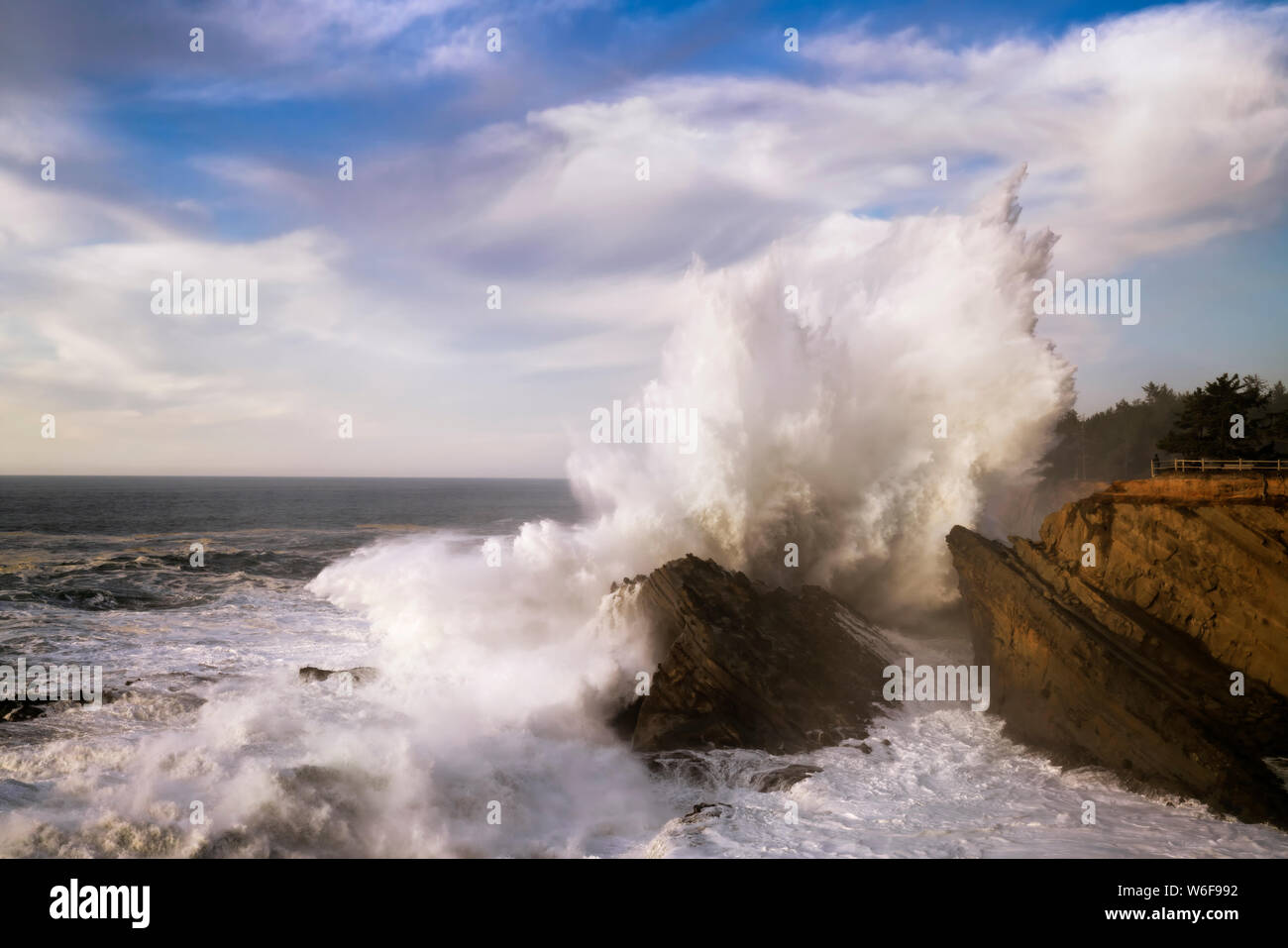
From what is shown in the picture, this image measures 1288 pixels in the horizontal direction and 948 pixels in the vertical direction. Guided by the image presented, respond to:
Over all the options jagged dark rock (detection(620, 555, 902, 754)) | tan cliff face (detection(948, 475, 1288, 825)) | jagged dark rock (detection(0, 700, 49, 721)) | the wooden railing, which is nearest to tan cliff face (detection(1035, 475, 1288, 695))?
tan cliff face (detection(948, 475, 1288, 825))

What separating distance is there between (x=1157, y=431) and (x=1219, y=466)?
40.0m

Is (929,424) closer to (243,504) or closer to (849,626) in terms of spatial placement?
(849,626)

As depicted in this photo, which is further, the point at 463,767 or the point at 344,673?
the point at 344,673

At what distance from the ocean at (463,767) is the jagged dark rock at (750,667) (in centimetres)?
70

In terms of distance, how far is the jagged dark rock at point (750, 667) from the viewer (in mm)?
14656

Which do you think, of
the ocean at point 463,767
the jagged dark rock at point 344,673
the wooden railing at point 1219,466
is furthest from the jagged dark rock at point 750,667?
the wooden railing at point 1219,466

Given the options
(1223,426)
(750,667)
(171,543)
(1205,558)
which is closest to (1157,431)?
(1223,426)

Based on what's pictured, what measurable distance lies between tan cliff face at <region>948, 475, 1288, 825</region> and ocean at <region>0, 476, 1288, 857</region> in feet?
2.62

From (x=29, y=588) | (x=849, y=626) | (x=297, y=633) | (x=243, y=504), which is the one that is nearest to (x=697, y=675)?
(x=849, y=626)

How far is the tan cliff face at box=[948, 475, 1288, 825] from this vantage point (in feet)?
42.0

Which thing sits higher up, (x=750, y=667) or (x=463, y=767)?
(x=750, y=667)

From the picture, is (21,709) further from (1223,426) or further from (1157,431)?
(1157,431)

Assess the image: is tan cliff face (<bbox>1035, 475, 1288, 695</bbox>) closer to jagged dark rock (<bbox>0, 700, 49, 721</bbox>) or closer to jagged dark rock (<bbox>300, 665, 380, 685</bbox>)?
jagged dark rock (<bbox>300, 665, 380, 685</bbox>)

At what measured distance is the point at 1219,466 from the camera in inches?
743
